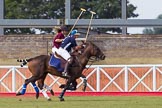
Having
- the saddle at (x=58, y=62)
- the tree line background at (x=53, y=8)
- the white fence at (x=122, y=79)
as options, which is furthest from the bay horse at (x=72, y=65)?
the tree line background at (x=53, y=8)

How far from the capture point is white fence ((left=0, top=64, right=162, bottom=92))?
1088 inches

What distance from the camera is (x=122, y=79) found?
27812 millimetres

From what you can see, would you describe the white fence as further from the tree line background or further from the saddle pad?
the tree line background

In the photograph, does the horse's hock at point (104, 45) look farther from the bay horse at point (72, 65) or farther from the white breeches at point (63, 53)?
the white breeches at point (63, 53)

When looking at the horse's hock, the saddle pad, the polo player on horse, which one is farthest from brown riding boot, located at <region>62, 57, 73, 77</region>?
the horse's hock

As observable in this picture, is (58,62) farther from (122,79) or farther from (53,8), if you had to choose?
(53,8)

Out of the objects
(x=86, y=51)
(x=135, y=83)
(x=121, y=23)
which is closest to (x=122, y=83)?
(x=135, y=83)

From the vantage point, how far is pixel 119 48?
1455 inches

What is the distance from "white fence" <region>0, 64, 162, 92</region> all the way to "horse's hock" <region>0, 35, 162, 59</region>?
869 cm

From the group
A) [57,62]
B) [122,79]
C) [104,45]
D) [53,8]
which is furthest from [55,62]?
[53,8]

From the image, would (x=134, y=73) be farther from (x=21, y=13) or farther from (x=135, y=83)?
(x=21, y=13)

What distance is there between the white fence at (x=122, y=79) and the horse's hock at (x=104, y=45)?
8693 mm

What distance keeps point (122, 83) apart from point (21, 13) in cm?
4741

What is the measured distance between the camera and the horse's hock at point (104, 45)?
36531 mm
